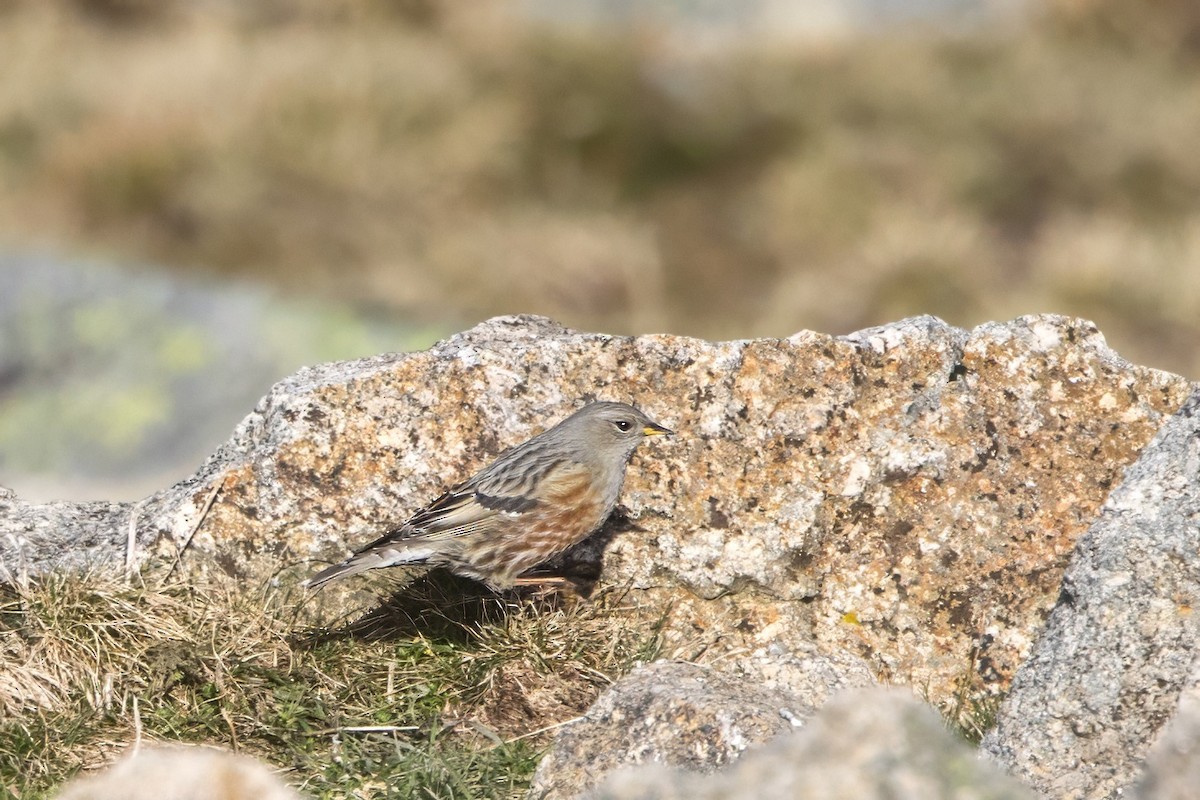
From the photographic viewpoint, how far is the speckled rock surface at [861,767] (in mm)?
2617

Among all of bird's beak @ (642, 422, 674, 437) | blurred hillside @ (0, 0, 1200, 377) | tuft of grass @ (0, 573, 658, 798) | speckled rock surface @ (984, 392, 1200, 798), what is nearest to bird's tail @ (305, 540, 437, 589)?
tuft of grass @ (0, 573, 658, 798)

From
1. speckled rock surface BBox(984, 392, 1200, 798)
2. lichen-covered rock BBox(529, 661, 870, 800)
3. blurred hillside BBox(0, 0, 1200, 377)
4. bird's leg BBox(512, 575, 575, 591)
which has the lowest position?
lichen-covered rock BBox(529, 661, 870, 800)

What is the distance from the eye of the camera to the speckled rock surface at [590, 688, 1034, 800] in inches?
103

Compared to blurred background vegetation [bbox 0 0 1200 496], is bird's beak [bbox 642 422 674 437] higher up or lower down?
lower down

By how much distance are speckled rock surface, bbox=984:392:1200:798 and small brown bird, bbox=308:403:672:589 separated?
1.76 metres

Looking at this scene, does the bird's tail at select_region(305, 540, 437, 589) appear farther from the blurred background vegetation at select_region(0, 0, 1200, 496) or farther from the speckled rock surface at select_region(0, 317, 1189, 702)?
the blurred background vegetation at select_region(0, 0, 1200, 496)

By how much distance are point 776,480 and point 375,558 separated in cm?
169

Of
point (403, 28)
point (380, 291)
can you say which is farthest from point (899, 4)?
point (380, 291)

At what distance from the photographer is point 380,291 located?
15125 millimetres

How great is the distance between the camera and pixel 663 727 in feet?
14.4

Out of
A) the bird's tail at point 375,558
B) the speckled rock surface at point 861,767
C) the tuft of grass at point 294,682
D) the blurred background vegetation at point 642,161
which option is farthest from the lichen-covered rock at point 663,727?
the blurred background vegetation at point 642,161

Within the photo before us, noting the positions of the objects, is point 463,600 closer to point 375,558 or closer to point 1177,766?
point 375,558

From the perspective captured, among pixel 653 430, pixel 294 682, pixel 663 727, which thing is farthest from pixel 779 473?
pixel 294 682

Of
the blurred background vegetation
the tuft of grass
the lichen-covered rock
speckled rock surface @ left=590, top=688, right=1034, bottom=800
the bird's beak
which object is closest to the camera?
speckled rock surface @ left=590, top=688, right=1034, bottom=800
